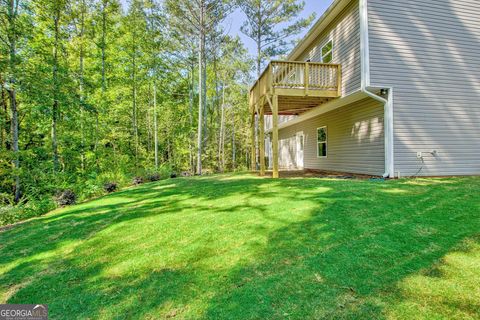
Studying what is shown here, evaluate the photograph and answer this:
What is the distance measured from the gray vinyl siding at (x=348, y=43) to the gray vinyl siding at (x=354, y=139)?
1038 millimetres

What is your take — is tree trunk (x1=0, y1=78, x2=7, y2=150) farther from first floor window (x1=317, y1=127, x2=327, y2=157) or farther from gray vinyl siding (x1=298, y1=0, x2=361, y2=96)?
first floor window (x1=317, y1=127, x2=327, y2=157)

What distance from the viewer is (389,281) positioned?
2242mm

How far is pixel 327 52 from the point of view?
30.6 feet

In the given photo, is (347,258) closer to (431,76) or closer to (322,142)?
(431,76)

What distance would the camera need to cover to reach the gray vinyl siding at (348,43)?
7.25m

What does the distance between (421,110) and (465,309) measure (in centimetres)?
681

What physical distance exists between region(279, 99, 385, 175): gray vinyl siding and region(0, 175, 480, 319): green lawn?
3.07 meters

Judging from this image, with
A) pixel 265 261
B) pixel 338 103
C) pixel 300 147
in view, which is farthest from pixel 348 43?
pixel 265 261

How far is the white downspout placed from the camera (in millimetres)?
6738

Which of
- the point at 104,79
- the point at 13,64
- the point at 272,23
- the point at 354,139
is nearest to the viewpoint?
the point at 13,64

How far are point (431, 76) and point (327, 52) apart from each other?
3.56m

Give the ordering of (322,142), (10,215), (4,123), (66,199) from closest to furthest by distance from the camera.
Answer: (10,215), (66,199), (4,123), (322,142)

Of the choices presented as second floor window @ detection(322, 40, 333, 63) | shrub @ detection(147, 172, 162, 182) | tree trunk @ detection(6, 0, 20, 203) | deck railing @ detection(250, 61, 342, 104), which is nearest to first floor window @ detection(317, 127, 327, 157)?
second floor window @ detection(322, 40, 333, 63)

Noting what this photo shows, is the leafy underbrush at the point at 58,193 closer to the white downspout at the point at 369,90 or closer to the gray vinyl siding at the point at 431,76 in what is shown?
the white downspout at the point at 369,90
